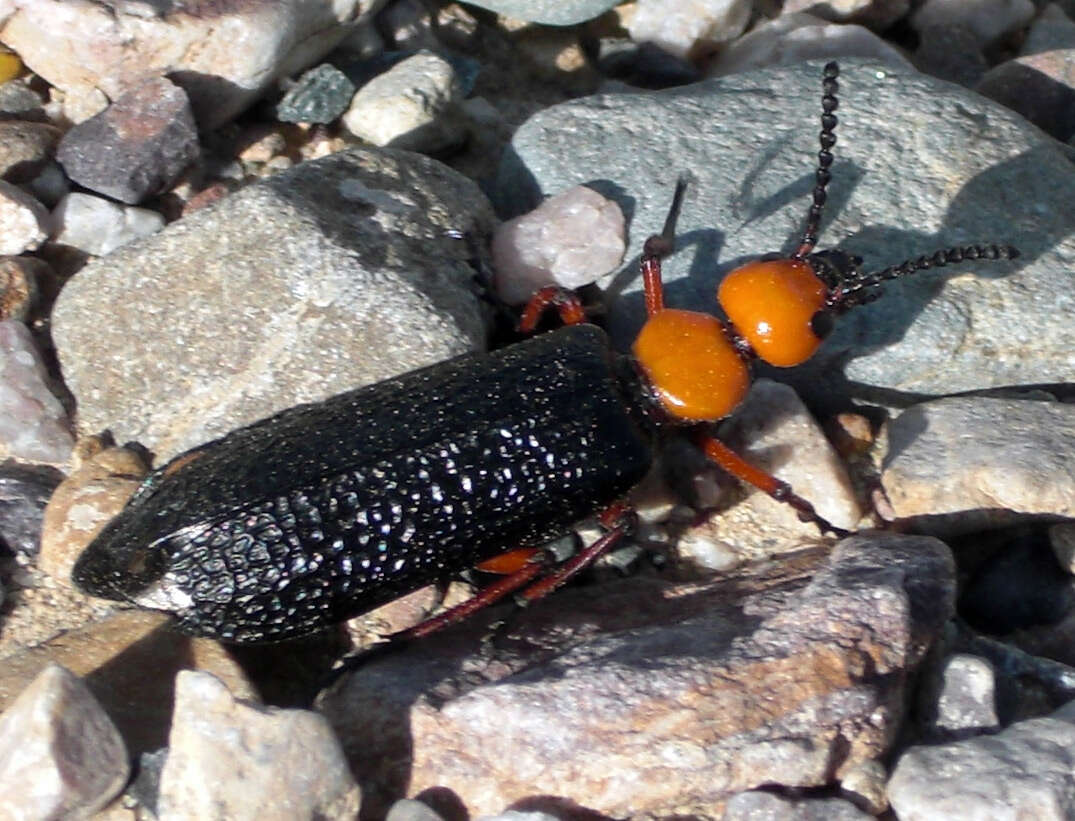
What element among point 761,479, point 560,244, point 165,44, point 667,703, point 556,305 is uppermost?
point 165,44

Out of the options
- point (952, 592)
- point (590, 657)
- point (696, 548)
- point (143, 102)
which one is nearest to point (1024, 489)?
point (952, 592)

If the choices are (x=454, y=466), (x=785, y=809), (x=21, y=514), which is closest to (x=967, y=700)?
(x=785, y=809)

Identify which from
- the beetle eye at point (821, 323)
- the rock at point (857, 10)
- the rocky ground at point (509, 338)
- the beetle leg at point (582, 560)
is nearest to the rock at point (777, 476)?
the rocky ground at point (509, 338)

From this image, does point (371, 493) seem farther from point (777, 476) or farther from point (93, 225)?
point (93, 225)

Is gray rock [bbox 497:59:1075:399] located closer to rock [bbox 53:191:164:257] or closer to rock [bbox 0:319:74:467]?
rock [bbox 53:191:164:257]

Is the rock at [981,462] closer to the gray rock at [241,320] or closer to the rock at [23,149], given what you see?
the gray rock at [241,320]

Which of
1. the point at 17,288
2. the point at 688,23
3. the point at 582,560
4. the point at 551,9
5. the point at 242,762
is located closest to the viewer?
the point at 242,762

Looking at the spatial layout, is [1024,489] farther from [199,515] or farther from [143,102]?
[143,102]
